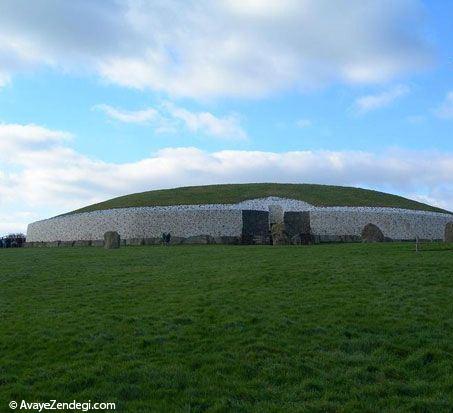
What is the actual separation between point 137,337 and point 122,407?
115 inches

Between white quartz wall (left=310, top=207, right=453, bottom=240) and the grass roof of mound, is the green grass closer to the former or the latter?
the grass roof of mound

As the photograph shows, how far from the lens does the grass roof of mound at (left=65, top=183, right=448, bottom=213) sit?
46.0m

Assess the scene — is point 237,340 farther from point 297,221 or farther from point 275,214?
point 275,214

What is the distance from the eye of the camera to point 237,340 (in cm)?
982

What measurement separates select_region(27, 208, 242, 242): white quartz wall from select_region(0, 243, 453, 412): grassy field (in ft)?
78.0

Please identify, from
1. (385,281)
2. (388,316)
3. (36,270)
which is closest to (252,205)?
(36,270)

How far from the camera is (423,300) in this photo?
12.7 meters

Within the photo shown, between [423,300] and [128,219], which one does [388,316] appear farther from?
[128,219]

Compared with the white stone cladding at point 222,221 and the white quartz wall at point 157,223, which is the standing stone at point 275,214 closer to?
the white stone cladding at point 222,221

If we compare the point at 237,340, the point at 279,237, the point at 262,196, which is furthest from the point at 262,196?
the point at 237,340

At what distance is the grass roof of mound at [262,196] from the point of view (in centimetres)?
4597

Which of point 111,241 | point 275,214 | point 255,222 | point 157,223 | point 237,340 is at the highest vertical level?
point 275,214

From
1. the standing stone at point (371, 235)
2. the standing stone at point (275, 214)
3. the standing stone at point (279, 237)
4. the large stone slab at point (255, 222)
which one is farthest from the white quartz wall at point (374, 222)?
the standing stone at point (279, 237)

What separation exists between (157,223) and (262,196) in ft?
34.1
